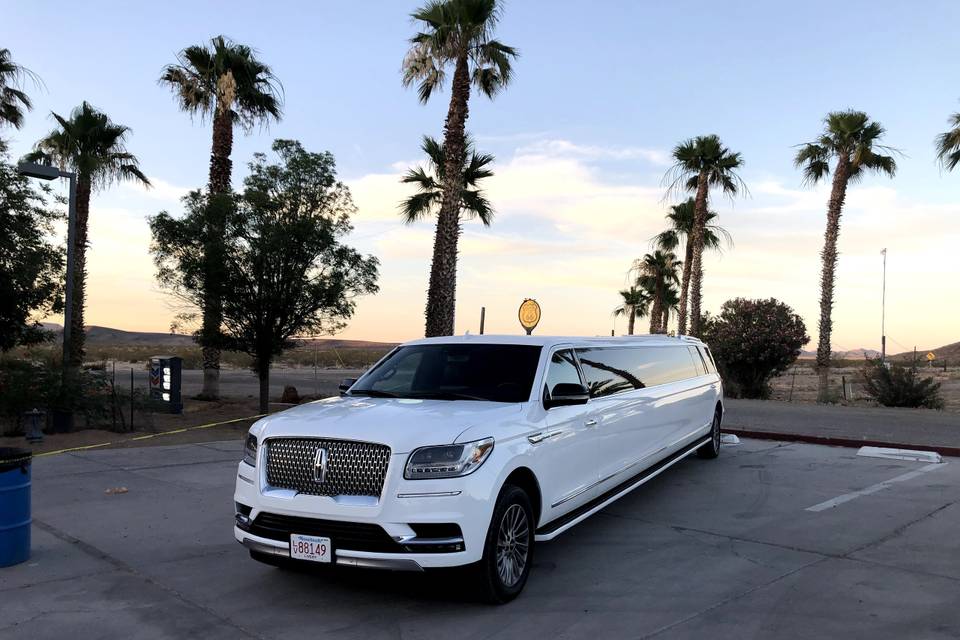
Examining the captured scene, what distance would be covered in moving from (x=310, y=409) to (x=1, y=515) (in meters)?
2.55

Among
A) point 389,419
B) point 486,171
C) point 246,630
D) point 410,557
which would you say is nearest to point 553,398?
point 389,419

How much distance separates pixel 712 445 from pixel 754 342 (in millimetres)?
16414

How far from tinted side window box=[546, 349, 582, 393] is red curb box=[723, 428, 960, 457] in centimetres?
854

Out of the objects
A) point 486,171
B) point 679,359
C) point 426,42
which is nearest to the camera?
point 679,359

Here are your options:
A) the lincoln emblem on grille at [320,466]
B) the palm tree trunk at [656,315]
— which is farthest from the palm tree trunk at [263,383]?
the palm tree trunk at [656,315]

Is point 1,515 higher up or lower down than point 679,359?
lower down

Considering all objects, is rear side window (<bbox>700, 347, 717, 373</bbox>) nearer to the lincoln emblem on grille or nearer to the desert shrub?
the lincoln emblem on grille

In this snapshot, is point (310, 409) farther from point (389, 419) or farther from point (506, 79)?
point (506, 79)

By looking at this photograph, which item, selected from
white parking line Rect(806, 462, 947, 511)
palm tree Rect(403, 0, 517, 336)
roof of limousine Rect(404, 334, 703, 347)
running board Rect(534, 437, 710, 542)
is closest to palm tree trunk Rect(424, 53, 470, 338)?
palm tree Rect(403, 0, 517, 336)

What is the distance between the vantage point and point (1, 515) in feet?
18.4

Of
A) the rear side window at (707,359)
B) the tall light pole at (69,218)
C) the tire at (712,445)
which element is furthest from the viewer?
the tall light pole at (69,218)

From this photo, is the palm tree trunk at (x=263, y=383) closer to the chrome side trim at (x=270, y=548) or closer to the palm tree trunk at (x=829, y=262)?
the chrome side trim at (x=270, y=548)

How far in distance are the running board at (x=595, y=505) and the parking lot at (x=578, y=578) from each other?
349mm

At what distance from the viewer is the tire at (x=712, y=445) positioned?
1100 centimetres
